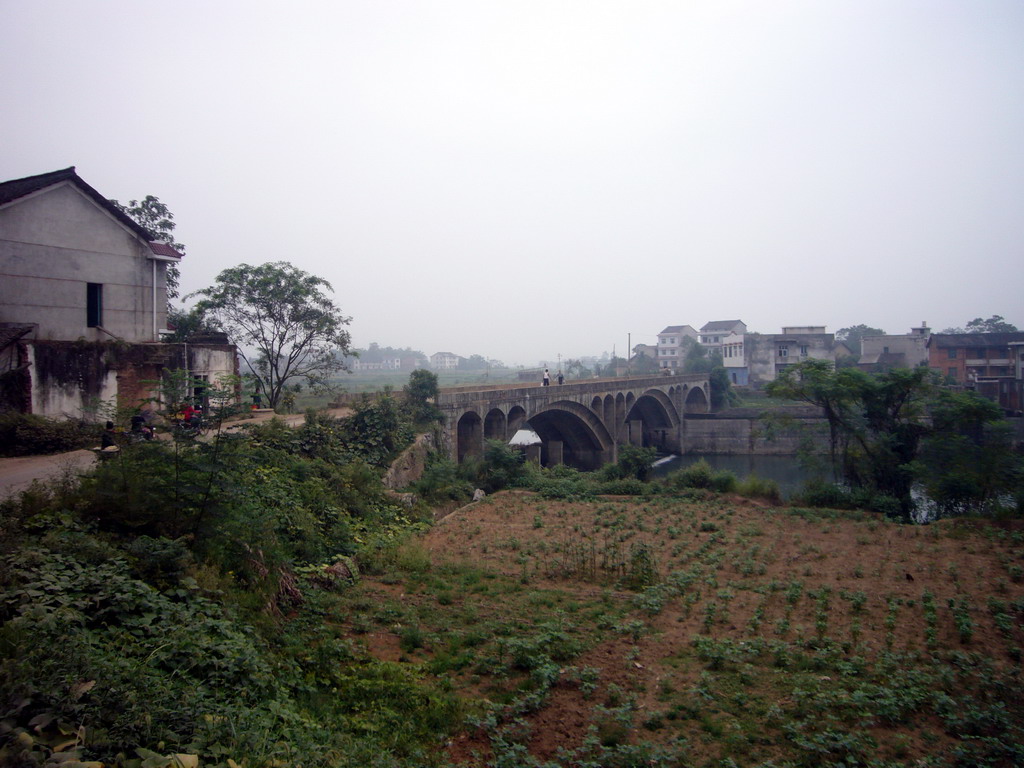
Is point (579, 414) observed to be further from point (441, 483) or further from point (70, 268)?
point (70, 268)

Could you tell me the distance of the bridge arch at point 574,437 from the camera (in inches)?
1425

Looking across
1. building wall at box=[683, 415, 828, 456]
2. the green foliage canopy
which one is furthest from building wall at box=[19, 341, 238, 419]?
building wall at box=[683, 415, 828, 456]

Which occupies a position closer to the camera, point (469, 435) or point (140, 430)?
point (140, 430)

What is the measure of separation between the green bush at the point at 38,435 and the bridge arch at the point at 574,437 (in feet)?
79.6

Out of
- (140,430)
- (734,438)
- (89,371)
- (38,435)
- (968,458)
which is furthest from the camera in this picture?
(734,438)

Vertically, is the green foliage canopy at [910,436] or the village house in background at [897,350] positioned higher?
the village house in background at [897,350]

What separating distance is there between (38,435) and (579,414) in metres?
27.3

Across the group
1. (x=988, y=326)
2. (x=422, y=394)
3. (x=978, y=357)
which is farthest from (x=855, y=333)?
(x=422, y=394)

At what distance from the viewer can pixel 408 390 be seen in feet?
75.8

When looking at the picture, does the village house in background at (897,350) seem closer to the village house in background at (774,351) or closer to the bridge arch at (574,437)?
the village house in background at (774,351)

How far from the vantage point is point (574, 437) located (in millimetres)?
39562

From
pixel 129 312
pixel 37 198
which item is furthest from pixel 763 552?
pixel 37 198

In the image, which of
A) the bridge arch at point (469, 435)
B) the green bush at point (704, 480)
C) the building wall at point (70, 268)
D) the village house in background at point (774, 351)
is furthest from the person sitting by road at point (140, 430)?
the village house in background at point (774, 351)

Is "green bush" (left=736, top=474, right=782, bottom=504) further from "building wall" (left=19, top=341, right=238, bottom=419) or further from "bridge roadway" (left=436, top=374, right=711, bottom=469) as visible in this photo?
"building wall" (left=19, top=341, right=238, bottom=419)
